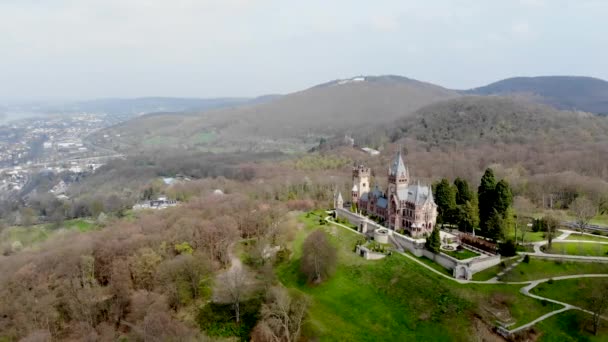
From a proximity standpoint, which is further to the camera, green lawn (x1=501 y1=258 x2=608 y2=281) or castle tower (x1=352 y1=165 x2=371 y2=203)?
castle tower (x1=352 y1=165 x2=371 y2=203)

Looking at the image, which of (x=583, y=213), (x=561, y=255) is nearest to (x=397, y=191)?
(x=561, y=255)

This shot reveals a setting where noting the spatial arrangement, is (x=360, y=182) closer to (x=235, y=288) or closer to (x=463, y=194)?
(x=463, y=194)

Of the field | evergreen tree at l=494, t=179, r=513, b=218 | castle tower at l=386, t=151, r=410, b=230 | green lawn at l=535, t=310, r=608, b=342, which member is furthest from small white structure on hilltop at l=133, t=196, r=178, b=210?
green lawn at l=535, t=310, r=608, b=342

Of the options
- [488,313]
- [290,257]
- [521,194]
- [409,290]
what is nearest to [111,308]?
[290,257]

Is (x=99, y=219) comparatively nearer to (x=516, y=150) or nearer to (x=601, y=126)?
(x=516, y=150)

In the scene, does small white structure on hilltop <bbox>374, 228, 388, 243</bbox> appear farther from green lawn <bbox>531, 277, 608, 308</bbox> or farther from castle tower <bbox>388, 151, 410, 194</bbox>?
green lawn <bbox>531, 277, 608, 308</bbox>

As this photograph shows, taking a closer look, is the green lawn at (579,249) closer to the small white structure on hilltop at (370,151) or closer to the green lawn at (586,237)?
the green lawn at (586,237)
